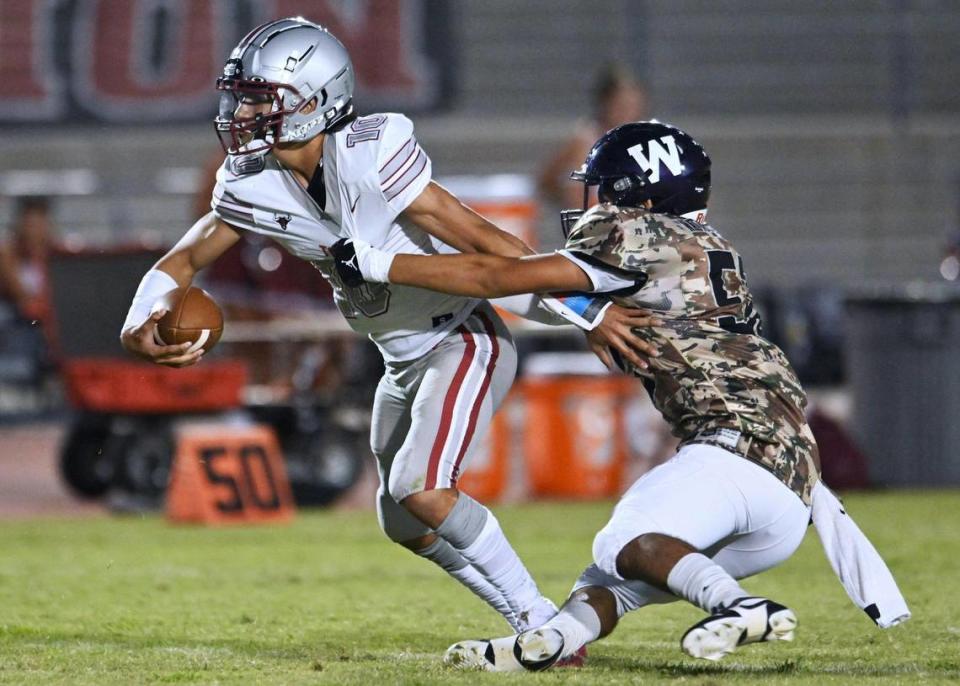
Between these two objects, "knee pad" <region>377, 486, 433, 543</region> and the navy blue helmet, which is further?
"knee pad" <region>377, 486, 433, 543</region>

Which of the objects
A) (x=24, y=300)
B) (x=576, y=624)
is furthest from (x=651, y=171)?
(x=24, y=300)

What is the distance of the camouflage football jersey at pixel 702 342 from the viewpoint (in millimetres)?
4324

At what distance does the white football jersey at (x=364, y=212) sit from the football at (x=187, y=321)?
0.26 meters

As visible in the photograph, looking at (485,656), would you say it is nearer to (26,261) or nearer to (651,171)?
(651,171)

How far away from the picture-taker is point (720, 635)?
3826mm

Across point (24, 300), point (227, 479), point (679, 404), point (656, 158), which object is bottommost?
point (24, 300)

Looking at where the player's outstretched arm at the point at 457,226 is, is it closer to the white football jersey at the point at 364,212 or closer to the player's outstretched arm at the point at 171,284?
the white football jersey at the point at 364,212

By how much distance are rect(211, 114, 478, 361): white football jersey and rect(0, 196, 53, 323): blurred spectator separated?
8002mm

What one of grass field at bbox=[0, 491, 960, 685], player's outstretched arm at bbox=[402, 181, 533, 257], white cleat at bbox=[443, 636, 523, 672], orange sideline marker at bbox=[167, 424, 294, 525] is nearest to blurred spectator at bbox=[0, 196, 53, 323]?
grass field at bbox=[0, 491, 960, 685]

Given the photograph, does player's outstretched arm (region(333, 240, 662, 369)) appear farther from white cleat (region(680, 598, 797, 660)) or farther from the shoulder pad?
white cleat (region(680, 598, 797, 660))

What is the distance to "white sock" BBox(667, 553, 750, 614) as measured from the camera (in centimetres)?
398

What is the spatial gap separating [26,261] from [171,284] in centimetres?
807

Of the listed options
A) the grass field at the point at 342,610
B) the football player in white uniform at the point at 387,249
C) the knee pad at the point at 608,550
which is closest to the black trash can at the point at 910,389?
the grass field at the point at 342,610

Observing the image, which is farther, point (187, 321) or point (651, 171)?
point (187, 321)
